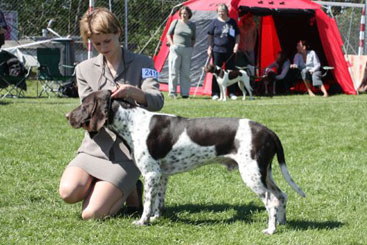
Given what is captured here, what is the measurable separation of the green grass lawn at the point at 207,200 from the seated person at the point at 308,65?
6.34 m

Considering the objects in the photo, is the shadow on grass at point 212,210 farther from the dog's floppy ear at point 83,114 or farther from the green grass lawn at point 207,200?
the dog's floppy ear at point 83,114

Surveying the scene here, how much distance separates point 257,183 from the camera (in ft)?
12.0

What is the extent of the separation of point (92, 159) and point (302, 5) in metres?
11.4

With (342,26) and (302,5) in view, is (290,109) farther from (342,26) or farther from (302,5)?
(342,26)

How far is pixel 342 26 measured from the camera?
66.7ft

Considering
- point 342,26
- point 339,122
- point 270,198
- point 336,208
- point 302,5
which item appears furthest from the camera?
point 342,26

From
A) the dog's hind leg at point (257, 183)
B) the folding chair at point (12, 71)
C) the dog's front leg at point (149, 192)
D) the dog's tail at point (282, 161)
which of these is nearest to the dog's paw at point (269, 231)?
the dog's hind leg at point (257, 183)

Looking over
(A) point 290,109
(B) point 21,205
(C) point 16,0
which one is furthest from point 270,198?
(C) point 16,0

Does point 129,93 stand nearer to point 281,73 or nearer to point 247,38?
point 247,38

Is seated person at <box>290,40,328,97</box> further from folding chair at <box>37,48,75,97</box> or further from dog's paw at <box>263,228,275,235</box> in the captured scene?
dog's paw at <box>263,228,275,235</box>

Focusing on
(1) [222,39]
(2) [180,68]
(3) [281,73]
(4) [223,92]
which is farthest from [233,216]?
(3) [281,73]

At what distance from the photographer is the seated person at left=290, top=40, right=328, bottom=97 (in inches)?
567

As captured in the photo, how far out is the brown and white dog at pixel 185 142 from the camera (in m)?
3.63

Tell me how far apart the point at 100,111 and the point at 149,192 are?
62cm
